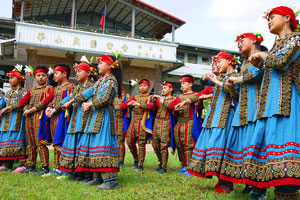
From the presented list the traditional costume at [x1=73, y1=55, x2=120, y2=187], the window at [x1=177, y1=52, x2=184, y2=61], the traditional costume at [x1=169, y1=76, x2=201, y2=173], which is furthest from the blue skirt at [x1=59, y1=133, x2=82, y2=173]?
the window at [x1=177, y1=52, x2=184, y2=61]

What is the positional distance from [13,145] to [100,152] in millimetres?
2575

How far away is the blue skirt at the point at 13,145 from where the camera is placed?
222 inches

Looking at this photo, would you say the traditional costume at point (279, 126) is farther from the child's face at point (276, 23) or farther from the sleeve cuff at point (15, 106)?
the sleeve cuff at point (15, 106)

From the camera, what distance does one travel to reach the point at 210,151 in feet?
12.2

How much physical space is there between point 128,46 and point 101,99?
13503 mm

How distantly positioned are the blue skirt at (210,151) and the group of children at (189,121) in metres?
0.01

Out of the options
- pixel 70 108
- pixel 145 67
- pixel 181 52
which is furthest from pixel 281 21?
pixel 181 52

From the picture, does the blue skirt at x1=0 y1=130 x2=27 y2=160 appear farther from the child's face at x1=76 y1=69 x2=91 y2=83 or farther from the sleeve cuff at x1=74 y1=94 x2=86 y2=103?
the sleeve cuff at x1=74 y1=94 x2=86 y2=103

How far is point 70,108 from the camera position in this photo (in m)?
5.20

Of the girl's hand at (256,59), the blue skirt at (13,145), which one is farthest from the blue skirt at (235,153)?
the blue skirt at (13,145)

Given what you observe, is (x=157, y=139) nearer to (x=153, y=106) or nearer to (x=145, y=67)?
(x=153, y=106)

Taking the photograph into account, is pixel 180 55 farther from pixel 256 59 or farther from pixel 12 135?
pixel 256 59

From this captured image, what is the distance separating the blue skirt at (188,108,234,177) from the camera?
143 inches

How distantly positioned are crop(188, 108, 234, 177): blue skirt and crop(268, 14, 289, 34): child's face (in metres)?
1.28
